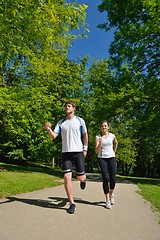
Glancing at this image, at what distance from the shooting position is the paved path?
3.92 metres

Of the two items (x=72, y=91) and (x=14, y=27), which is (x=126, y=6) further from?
(x=72, y=91)

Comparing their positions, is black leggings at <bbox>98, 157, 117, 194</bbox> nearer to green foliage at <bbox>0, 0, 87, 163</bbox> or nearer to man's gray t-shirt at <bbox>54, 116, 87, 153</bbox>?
man's gray t-shirt at <bbox>54, 116, 87, 153</bbox>

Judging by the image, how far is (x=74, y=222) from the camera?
4570mm

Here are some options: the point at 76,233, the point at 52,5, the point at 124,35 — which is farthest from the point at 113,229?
the point at 124,35

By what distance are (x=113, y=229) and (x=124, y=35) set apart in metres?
13.3

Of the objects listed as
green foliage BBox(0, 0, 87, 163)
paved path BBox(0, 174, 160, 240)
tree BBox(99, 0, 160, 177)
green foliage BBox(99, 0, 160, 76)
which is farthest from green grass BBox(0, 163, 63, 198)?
green foliage BBox(99, 0, 160, 76)

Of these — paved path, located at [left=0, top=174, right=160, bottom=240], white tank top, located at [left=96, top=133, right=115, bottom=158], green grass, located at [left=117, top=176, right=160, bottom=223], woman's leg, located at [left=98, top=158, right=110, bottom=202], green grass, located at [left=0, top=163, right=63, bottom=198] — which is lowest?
green grass, located at [left=117, top=176, right=160, bottom=223]

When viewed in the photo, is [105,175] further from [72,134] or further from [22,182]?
[22,182]

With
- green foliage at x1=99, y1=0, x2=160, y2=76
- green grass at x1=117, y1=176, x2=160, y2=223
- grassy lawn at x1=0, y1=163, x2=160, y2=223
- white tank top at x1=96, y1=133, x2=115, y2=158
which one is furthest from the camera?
green foliage at x1=99, y1=0, x2=160, y2=76

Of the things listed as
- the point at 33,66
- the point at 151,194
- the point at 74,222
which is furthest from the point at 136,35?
the point at 74,222

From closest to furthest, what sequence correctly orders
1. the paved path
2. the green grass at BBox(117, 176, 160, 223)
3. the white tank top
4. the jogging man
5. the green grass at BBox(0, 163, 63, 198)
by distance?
the paved path
the jogging man
the white tank top
the green grass at BBox(117, 176, 160, 223)
the green grass at BBox(0, 163, 63, 198)

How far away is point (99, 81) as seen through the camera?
1744 centimetres

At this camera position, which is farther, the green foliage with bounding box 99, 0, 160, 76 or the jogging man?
the green foliage with bounding box 99, 0, 160, 76

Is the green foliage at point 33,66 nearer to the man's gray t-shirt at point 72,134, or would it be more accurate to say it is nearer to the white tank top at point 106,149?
the man's gray t-shirt at point 72,134
